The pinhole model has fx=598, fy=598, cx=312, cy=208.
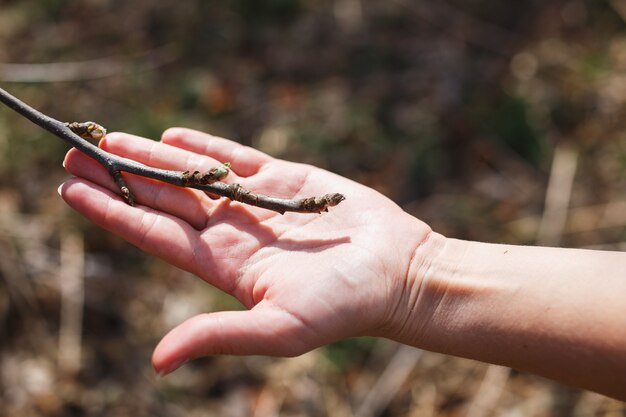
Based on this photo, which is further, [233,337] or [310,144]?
[310,144]

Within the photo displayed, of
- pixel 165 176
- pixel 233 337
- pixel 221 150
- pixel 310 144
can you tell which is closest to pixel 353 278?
pixel 233 337

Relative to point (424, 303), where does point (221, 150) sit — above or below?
above

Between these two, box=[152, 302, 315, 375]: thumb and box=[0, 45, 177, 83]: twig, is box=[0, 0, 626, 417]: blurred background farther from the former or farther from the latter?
box=[152, 302, 315, 375]: thumb

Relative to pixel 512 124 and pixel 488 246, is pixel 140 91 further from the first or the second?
pixel 488 246

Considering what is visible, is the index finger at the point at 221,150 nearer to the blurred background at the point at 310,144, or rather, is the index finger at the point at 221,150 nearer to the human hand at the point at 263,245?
the human hand at the point at 263,245

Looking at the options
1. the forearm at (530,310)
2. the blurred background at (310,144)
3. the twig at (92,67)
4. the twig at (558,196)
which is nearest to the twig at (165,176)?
the forearm at (530,310)

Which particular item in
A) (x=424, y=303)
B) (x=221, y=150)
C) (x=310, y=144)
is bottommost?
(x=310, y=144)

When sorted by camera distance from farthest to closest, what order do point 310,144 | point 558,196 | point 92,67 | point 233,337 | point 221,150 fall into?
1. point 92,67
2. point 310,144
3. point 558,196
4. point 221,150
5. point 233,337

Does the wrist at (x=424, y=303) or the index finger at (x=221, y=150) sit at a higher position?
the index finger at (x=221, y=150)

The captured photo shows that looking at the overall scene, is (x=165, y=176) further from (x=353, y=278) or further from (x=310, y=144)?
(x=310, y=144)
